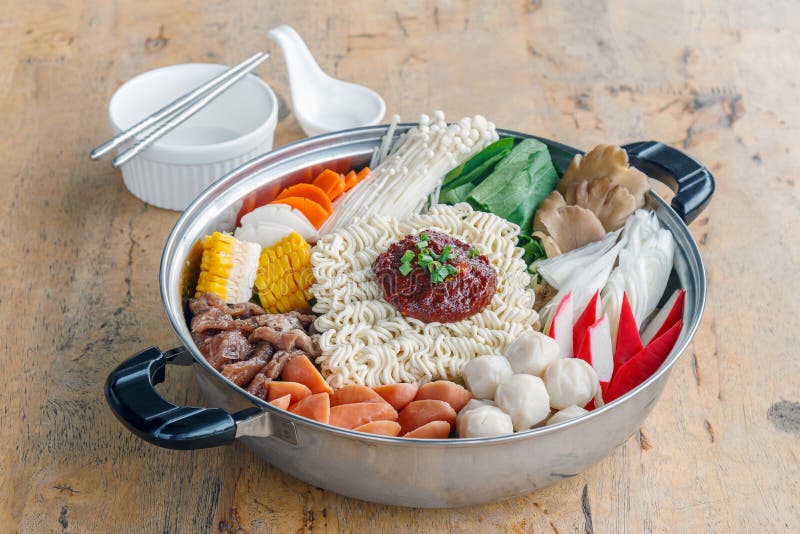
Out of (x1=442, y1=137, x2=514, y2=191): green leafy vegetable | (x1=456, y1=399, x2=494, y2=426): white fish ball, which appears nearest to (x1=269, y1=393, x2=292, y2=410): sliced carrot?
(x1=456, y1=399, x2=494, y2=426): white fish ball

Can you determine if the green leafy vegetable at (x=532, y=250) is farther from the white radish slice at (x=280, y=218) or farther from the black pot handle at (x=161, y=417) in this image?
the black pot handle at (x=161, y=417)

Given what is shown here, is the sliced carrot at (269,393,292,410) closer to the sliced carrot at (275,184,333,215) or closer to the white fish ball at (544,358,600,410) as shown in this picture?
the white fish ball at (544,358,600,410)

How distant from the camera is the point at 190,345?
7.09 feet

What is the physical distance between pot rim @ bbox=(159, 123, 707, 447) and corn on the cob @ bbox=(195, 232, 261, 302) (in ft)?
0.29

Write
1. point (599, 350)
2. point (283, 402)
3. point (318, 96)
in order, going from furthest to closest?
point (318, 96)
point (599, 350)
point (283, 402)

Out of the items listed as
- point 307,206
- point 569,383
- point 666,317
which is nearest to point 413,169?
point 307,206

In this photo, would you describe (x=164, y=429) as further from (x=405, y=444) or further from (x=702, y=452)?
(x=702, y=452)

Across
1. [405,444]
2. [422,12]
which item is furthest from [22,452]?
[422,12]

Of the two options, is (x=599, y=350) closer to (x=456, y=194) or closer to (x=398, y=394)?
(x=398, y=394)

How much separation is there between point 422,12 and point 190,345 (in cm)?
284

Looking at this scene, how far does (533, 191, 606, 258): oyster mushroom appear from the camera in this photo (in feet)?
9.44

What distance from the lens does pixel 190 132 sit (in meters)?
3.61

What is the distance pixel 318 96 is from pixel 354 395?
72.7 inches

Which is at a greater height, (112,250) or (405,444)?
(405,444)
